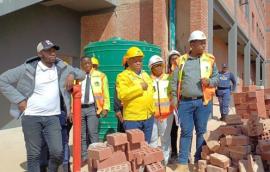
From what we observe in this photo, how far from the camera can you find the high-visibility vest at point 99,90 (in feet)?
18.9

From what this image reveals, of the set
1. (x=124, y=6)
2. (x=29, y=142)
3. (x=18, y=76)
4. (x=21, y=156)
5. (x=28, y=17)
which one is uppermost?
(x=124, y=6)

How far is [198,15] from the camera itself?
446 inches

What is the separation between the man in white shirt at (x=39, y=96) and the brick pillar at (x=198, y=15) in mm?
7790

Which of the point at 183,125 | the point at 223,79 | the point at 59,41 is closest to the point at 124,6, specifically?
the point at 59,41

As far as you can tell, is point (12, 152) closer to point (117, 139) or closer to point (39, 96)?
point (39, 96)

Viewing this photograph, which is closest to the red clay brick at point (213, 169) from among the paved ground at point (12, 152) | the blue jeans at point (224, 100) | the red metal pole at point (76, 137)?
the paved ground at point (12, 152)

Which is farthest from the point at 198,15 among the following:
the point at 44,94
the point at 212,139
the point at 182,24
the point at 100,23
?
the point at 44,94

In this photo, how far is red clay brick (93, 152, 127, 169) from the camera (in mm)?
3941

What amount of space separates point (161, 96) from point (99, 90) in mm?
1059

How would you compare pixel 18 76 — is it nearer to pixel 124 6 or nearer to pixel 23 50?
pixel 23 50

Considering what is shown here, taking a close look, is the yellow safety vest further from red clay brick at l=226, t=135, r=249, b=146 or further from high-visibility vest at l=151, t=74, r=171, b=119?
red clay brick at l=226, t=135, r=249, b=146

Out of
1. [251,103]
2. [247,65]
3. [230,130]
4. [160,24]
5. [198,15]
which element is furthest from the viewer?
[247,65]

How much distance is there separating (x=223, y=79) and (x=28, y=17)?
6253 millimetres

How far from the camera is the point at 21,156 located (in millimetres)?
6531
